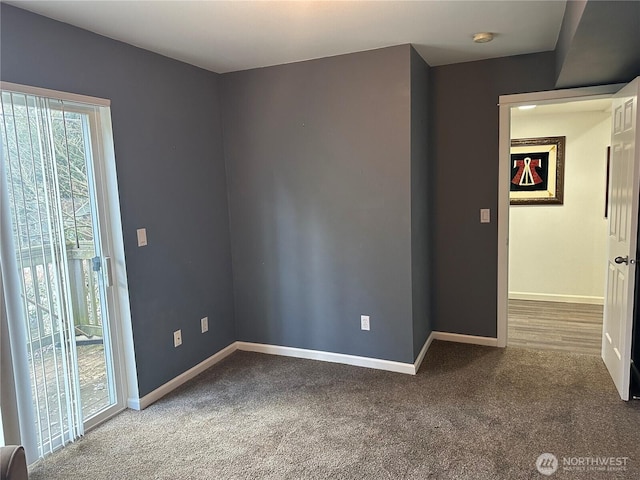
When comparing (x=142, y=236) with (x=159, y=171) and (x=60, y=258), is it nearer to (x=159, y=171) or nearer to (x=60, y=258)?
(x=159, y=171)

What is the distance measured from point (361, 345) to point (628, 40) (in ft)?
8.23

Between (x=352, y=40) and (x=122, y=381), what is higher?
(x=352, y=40)

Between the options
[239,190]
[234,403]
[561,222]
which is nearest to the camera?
[234,403]

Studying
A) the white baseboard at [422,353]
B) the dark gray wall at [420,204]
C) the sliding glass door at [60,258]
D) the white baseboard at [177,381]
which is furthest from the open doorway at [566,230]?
the sliding glass door at [60,258]

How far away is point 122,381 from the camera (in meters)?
2.92

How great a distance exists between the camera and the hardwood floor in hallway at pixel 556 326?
3.82 metres

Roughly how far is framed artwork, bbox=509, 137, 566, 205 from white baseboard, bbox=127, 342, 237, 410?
370cm

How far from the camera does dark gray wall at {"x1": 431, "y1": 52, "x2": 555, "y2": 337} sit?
3555 millimetres

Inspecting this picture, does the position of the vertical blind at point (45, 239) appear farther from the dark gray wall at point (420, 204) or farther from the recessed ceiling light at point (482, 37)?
the recessed ceiling light at point (482, 37)

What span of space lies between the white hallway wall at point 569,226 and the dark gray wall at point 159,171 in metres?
3.52

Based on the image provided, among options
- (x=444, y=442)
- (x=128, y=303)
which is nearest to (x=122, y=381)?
(x=128, y=303)

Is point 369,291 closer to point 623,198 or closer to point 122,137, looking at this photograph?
point 623,198

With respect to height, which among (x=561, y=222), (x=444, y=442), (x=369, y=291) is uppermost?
(x=561, y=222)

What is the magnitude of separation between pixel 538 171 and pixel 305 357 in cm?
348
